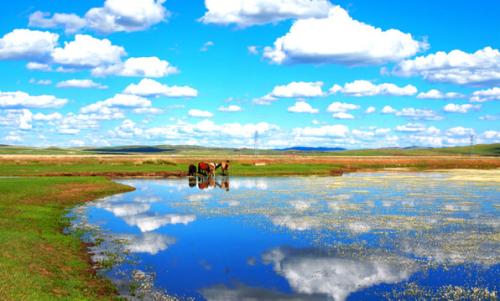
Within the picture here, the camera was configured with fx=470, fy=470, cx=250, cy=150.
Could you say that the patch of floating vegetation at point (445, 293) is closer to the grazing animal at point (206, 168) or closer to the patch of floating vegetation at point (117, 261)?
the patch of floating vegetation at point (117, 261)

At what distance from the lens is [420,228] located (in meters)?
30.4

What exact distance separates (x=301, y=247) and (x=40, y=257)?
12.9m

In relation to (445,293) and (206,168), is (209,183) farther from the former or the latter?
(445,293)

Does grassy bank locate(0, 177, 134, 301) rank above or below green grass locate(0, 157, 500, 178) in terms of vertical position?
below

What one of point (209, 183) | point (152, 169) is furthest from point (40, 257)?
point (152, 169)

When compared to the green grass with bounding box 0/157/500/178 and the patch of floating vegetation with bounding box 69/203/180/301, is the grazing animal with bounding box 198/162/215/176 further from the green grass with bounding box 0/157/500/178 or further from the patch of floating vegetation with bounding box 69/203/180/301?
the patch of floating vegetation with bounding box 69/203/180/301

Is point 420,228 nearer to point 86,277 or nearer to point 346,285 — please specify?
point 346,285

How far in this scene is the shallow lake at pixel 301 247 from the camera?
18469mm

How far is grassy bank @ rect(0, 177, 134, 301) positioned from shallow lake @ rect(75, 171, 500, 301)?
1.24m

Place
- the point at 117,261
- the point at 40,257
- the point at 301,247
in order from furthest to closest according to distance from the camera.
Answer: the point at 301,247 → the point at 117,261 → the point at 40,257

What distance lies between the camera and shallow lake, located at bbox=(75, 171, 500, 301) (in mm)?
18469

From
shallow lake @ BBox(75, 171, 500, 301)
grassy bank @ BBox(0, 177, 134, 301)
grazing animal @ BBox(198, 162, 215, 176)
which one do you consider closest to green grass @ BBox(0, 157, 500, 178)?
grazing animal @ BBox(198, 162, 215, 176)

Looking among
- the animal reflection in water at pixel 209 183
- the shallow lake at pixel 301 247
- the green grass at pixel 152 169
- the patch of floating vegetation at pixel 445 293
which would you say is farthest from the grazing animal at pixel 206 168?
the patch of floating vegetation at pixel 445 293

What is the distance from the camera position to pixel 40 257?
2086 cm
